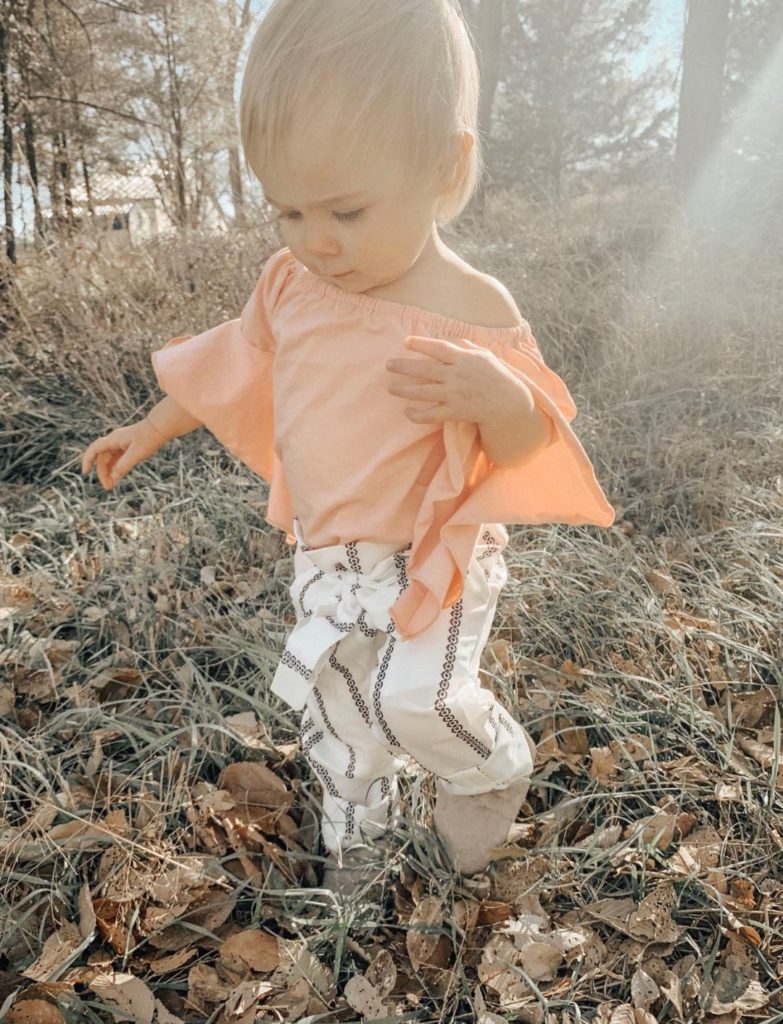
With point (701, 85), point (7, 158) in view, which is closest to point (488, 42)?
point (701, 85)

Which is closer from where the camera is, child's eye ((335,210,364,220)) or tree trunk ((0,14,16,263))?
child's eye ((335,210,364,220))

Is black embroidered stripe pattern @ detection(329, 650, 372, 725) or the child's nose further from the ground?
the child's nose

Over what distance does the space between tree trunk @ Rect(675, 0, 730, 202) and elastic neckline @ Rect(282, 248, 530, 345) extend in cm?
667

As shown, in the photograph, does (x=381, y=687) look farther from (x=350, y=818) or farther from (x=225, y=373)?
(x=225, y=373)

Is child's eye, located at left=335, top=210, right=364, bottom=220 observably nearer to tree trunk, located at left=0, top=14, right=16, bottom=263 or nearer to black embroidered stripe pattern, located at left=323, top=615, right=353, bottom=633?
black embroidered stripe pattern, located at left=323, top=615, right=353, bottom=633

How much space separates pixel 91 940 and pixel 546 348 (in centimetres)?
322

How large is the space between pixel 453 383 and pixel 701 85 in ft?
24.8

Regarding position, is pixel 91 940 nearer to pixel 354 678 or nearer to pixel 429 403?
pixel 354 678

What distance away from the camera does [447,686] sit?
1.24m

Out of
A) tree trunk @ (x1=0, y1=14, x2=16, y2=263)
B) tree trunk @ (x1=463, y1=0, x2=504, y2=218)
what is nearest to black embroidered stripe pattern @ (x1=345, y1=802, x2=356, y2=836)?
tree trunk @ (x1=0, y1=14, x2=16, y2=263)

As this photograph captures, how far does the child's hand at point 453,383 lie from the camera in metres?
1.06

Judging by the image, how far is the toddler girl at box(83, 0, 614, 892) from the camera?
1.04 m

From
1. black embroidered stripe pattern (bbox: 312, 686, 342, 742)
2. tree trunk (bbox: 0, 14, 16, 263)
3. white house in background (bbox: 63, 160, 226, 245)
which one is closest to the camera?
black embroidered stripe pattern (bbox: 312, 686, 342, 742)

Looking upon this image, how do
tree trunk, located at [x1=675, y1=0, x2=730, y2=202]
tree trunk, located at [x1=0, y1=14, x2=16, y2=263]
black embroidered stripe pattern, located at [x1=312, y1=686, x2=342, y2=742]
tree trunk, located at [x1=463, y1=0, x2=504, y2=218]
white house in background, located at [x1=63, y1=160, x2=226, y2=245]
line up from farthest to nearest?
tree trunk, located at [x1=463, y1=0, x2=504, y2=218]
tree trunk, located at [x1=675, y1=0, x2=730, y2=202]
white house in background, located at [x1=63, y1=160, x2=226, y2=245]
tree trunk, located at [x1=0, y1=14, x2=16, y2=263]
black embroidered stripe pattern, located at [x1=312, y1=686, x2=342, y2=742]
